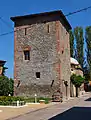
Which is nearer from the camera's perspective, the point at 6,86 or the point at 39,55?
the point at 39,55

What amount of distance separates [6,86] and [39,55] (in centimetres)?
610

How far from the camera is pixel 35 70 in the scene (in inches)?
1369

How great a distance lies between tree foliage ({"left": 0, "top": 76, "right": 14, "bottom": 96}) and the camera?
36094mm

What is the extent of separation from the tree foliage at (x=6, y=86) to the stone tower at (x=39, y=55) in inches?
68.8

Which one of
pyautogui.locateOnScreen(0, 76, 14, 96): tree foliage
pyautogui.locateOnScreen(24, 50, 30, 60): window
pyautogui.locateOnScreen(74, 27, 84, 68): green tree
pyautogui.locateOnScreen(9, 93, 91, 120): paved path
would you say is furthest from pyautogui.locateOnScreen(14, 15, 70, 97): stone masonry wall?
pyautogui.locateOnScreen(74, 27, 84, 68): green tree

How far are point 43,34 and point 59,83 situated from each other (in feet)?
20.7

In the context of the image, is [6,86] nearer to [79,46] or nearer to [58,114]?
[58,114]

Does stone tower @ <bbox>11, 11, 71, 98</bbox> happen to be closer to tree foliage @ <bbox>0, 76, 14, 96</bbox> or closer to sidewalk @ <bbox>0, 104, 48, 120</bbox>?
tree foliage @ <bbox>0, 76, 14, 96</bbox>

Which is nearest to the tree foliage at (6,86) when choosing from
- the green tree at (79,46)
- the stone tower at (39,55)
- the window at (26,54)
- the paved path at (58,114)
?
the stone tower at (39,55)

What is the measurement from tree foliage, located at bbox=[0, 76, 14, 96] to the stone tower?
1747 millimetres

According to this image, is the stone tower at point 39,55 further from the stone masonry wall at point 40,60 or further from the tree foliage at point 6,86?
the tree foliage at point 6,86

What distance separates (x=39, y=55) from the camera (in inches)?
1363

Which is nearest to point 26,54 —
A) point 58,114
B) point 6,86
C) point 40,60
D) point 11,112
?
point 40,60

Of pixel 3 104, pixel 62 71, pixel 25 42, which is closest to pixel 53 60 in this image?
pixel 62 71
